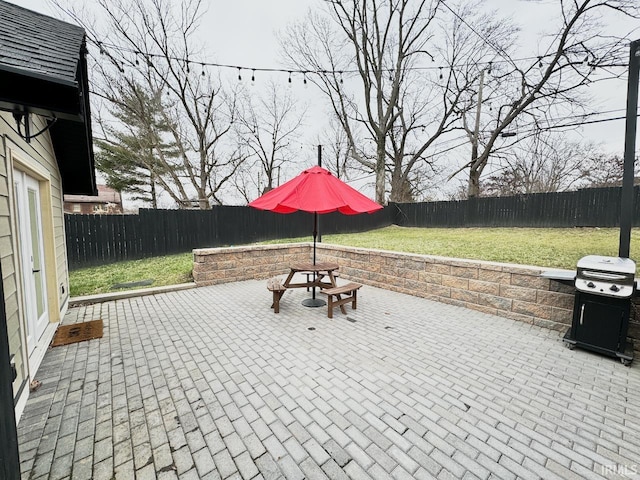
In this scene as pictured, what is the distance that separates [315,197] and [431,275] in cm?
275

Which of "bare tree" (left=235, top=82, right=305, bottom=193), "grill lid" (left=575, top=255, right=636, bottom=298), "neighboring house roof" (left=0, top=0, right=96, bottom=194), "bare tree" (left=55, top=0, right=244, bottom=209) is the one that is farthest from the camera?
"bare tree" (left=235, top=82, right=305, bottom=193)

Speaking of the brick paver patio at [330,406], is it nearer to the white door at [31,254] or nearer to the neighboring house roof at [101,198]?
the white door at [31,254]

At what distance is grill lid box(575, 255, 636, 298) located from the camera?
2768 millimetres

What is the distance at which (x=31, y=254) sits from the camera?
10.7 feet

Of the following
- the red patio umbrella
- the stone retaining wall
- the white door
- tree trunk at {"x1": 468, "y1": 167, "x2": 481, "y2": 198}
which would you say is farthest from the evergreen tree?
tree trunk at {"x1": 468, "y1": 167, "x2": 481, "y2": 198}

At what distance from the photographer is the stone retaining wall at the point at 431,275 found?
12.7 feet

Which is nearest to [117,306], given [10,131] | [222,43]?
[10,131]

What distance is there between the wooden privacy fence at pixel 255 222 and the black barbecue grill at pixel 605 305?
883 centimetres

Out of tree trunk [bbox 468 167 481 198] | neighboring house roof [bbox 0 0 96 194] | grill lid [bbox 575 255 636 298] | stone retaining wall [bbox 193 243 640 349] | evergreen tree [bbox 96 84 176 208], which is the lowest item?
stone retaining wall [bbox 193 243 640 349]

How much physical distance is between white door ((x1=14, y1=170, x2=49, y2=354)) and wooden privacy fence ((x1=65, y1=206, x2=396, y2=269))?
4624 mm

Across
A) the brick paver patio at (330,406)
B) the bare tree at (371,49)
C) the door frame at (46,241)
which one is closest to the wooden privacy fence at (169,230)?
the door frame at (46,241)

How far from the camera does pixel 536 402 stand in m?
2.33

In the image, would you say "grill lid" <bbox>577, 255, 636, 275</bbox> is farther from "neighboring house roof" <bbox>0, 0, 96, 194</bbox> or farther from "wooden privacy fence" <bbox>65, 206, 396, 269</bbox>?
"wooden privacy fence" <bbox>65, 206, 396, 269</bbox>

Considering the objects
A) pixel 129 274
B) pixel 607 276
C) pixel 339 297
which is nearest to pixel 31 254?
pixel 129 274
